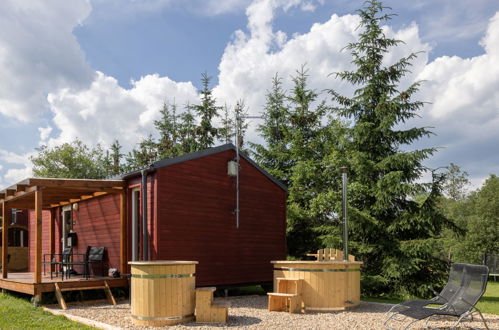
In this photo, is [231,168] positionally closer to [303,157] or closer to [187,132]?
[303,157]

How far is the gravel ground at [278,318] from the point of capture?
7.54 m

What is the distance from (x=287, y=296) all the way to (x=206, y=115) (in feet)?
60.8

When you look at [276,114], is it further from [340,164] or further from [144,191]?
[144,191]

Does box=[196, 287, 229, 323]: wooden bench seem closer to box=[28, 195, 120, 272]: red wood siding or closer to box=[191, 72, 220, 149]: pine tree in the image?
box=[28, 195, 120, 272]: red wood siding

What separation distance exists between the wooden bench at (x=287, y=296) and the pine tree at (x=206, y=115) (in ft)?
57.4

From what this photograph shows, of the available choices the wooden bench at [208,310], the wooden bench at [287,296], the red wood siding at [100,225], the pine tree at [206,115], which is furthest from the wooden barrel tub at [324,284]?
the pine tree at [206,115]

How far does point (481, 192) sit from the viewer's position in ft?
108

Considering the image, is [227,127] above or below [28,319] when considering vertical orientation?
above

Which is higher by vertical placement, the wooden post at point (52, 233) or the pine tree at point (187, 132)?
the pine tree at point (187, 132)

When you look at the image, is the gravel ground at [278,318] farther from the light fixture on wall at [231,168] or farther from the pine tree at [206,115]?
the pine tree at [206,115]

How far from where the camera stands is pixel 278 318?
831 centimetres

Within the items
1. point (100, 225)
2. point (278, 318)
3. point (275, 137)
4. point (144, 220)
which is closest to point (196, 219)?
point (144, 220)

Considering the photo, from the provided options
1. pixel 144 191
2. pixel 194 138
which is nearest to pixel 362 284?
pixel 144 191

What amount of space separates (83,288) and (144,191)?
237 centimetres
